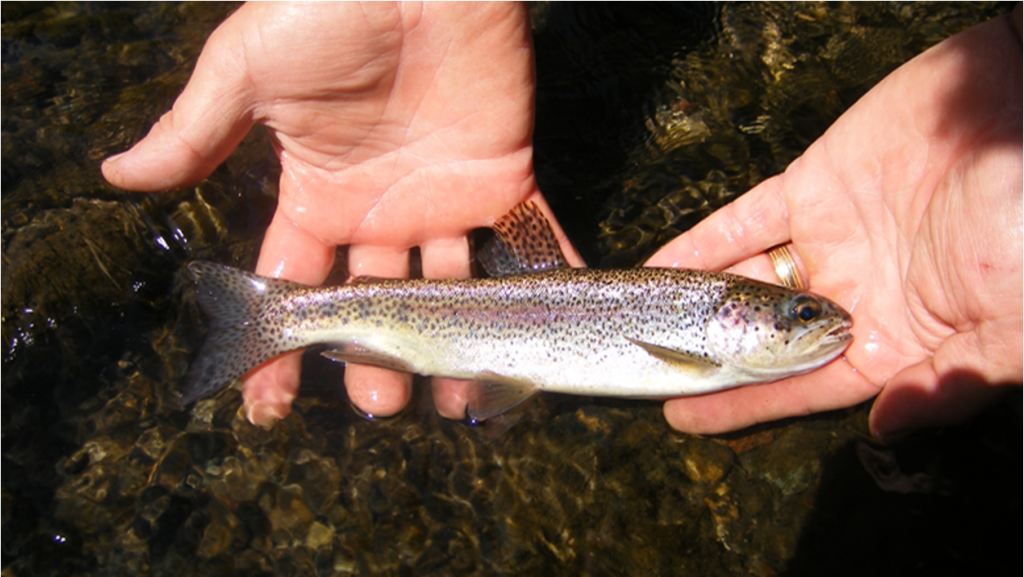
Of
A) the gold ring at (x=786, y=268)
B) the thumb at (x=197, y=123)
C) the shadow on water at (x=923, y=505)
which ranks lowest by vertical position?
the shadow on water at (x=923, y=505)

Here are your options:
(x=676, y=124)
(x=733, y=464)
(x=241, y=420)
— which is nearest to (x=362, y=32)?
(x=241, y=420)

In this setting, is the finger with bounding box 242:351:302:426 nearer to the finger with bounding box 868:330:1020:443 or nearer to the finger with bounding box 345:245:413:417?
the finger with bounding box 345:245:413:417

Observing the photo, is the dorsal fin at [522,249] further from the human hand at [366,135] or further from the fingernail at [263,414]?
the fingernail at [263,414]

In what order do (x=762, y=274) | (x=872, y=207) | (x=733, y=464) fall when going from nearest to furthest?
(x=872, y=207), (x=733, y=464), (x=762, y=274)

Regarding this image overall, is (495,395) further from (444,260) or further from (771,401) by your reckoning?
(771,401)

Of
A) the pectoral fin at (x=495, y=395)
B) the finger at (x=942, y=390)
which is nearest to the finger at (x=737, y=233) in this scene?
the finger at (x=942, y=390)

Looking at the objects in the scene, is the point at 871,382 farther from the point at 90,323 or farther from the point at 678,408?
the point at 90,323

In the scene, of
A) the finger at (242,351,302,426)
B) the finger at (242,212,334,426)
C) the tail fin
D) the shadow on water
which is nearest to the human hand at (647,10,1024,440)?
the shadow on water
